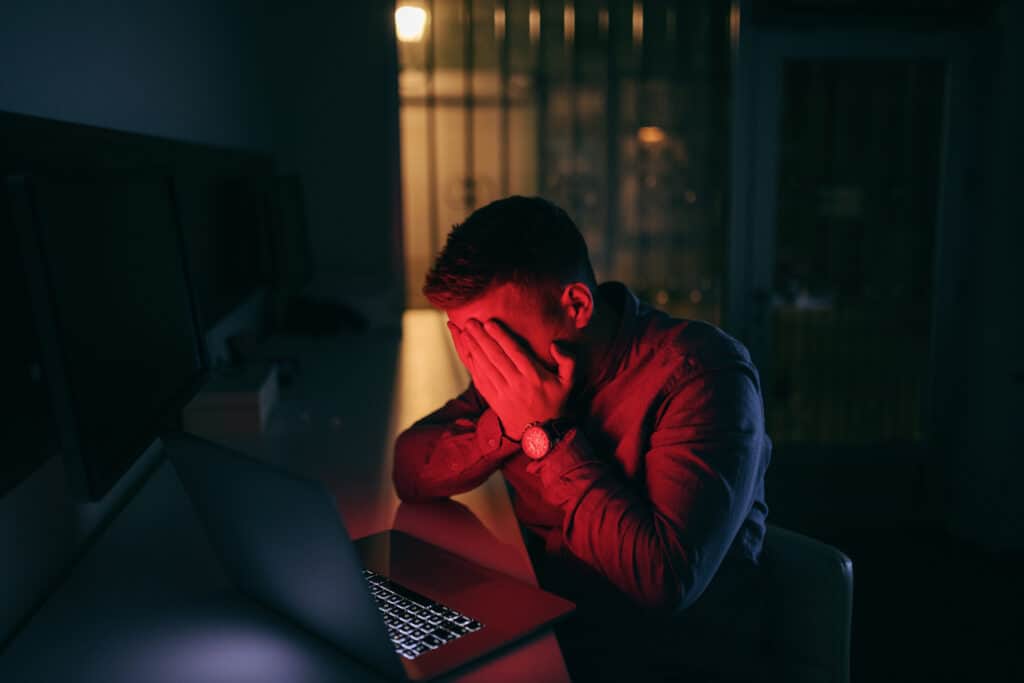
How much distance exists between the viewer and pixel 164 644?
0.98 meters

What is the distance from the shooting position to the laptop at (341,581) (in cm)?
83

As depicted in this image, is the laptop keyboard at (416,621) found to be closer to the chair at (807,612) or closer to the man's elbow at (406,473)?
the man's elbow at (406,473)

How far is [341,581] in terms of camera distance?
2.76 ft

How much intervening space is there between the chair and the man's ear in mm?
516

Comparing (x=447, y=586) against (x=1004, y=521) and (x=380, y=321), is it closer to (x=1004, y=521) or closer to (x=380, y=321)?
(x=380, y=321)

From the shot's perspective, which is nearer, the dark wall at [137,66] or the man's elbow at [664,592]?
the man's elbow at [664,592]

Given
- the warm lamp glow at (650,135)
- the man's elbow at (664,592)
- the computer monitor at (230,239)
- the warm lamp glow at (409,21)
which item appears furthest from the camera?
the warm lamp glow at (650,135)

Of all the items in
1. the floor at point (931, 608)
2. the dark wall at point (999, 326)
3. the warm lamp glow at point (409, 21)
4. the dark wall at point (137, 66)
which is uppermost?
the warm lamp glow at point (409, 21)

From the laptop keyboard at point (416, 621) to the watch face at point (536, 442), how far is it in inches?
11.6

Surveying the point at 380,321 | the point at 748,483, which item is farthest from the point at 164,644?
the point at 380,321

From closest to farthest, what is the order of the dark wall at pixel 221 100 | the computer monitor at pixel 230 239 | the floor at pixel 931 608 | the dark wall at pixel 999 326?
the dark wall at pixel 221 100, the computer monitor at pixel 230 239, the floor at pixel 931 608, the dark wall at pixel 999 326

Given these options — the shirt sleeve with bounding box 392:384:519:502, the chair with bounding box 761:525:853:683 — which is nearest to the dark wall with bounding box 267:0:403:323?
the shirt sleeve with bounding box 392:384:519:502

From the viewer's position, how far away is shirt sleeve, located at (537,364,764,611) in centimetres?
108

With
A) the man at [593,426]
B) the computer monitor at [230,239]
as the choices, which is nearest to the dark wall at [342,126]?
the computer monitor at [230,239]
